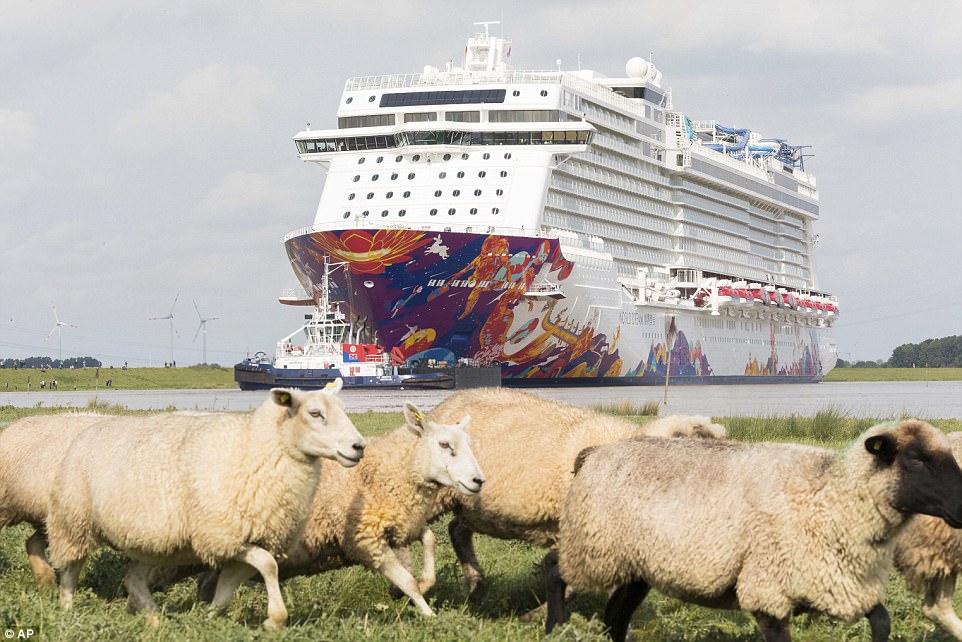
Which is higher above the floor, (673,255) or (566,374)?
(673,255)

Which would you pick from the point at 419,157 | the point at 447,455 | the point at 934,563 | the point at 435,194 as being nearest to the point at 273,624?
the point at 447,455

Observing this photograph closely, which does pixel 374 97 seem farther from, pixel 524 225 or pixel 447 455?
pixel 447 455

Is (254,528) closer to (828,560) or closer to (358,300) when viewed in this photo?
(828,560)

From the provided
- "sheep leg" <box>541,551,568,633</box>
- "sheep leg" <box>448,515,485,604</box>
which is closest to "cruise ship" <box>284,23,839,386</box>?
"sheep leg" <box>448,515,485,604</box>

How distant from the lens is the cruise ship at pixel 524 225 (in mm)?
48344

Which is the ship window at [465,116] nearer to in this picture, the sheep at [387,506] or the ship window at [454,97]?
the ship window at [454,97]

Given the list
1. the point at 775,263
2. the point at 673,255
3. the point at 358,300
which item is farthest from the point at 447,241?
the point at 775,263

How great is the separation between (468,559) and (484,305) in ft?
136

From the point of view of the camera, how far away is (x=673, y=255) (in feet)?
233

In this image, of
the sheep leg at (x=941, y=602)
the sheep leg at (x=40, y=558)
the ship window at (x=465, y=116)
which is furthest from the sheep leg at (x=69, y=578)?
the ship window at (x=465, y=116)

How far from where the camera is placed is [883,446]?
18.3 feet

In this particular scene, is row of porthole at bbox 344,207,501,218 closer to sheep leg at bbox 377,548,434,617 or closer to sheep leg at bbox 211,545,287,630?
sheep leg at bbox 377,548,434,617

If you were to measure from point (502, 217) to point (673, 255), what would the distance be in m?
22.2

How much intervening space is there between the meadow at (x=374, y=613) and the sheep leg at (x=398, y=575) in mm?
144
